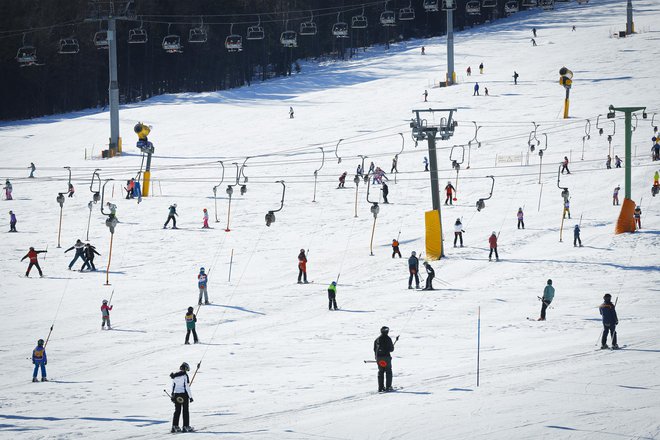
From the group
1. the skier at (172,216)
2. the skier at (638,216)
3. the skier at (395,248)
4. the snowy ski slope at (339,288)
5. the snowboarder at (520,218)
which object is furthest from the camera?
the skier at (172,216)

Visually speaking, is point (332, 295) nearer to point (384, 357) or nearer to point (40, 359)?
point (40, 359)

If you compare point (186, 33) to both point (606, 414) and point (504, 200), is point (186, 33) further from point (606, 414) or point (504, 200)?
point (606, 414)

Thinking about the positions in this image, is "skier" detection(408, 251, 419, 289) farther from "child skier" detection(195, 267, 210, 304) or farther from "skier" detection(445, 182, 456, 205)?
"skier" detection(445, 182, 456, 205)

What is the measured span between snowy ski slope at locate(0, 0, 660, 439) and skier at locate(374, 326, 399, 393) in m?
0.50

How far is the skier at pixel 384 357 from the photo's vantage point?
16.7 m

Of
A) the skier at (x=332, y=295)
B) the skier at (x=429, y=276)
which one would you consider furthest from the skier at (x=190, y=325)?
the skier at (x=429, y=276)

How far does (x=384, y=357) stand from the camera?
1669 cm

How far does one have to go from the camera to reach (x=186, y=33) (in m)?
95.8

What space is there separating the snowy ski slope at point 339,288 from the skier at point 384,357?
50 centimetres

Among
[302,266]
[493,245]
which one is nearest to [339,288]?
[302,266]

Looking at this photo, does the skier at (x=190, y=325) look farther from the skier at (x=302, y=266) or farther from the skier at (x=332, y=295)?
the skier at (x=302, y=266)

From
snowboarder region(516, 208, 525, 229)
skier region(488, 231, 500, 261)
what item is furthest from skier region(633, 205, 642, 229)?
skier region(488, 231, 500, 261)

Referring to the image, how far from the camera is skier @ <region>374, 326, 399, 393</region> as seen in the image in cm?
1667

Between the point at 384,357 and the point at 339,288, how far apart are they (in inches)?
493
